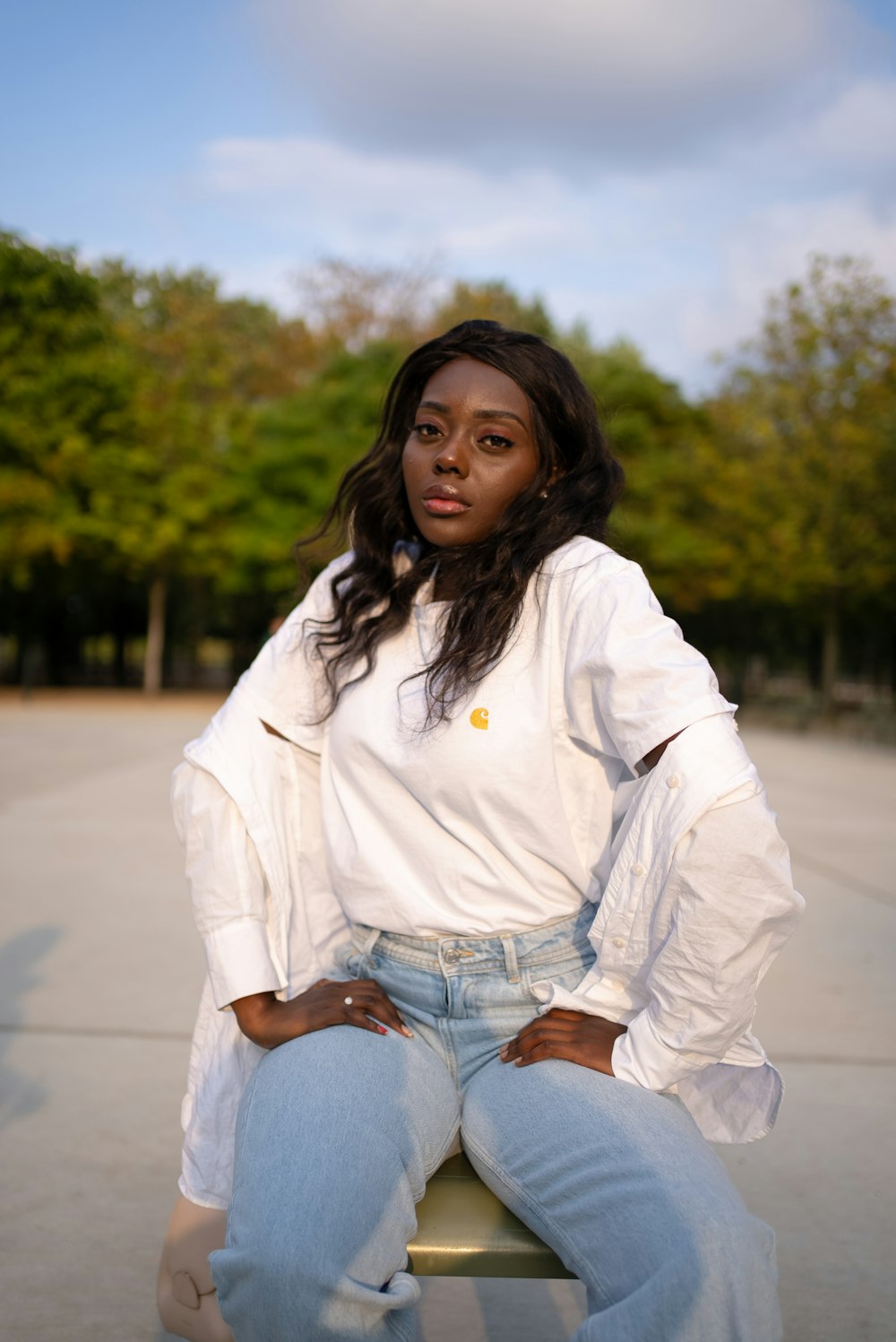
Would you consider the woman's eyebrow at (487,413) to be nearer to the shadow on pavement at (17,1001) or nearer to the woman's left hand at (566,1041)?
the woman's left hand at (566,1041)

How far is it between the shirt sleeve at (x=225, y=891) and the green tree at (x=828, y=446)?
20267 millimetres

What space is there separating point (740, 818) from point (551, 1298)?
4.71 ft

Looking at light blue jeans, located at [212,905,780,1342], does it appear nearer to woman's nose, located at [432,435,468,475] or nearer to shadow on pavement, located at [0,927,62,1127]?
woman's nose, located at [432,435,468,475]

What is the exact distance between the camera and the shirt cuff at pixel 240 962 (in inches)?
78.2

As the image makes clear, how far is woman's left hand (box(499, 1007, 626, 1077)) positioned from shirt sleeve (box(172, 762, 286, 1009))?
447 millimetres

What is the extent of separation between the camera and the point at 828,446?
22438 mm

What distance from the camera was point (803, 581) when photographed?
23.4 m

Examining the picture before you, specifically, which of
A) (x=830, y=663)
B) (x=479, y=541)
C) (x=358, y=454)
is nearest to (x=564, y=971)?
(x=479, y=541)

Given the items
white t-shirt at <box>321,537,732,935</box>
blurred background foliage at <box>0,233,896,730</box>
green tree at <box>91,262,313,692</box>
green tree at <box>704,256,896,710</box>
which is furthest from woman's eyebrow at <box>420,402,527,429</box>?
green tree at <box>91,262,313,692</box>

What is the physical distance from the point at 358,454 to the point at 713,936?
16.1 metres

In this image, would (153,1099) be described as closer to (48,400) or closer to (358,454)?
(358,454)

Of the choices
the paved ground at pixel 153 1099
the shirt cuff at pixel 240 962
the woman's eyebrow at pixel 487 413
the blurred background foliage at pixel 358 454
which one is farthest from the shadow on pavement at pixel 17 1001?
the blurred background foliage at pixel 358 454

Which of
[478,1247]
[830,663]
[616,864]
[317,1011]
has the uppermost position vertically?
[616,864]

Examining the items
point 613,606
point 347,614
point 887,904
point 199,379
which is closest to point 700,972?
point 613,606
